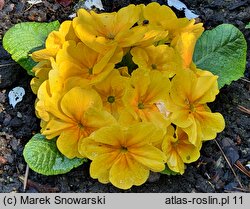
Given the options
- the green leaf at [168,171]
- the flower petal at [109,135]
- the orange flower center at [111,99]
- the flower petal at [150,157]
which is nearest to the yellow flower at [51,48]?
the orange flower center at [111,99]

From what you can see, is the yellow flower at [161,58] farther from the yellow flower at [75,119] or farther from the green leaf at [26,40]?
the green leaf at [26,40]

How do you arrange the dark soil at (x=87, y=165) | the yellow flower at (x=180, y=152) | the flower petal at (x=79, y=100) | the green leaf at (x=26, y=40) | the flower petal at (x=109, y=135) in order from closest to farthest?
the flower petal at (x=109, y=135) → the flower petal at (x=79, y=100) → the yellow flower at (x=180, y=152) → the dark soil at (x=87, y=165) → the green leaf at (x=26, y=40)

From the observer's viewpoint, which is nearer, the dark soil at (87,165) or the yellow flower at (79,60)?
the yellow flower at (79,60)

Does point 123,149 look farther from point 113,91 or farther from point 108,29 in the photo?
point 108,29

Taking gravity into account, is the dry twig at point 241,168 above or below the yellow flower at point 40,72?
below

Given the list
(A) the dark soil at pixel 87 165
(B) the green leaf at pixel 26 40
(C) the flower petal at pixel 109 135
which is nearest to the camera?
(C) the flower petal at pixel 109 135

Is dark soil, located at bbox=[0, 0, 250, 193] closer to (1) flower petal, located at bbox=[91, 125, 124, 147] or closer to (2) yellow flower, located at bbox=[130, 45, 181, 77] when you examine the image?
Answer: (1) flower petal, located at bbox=[91, 125, 124, 147]
